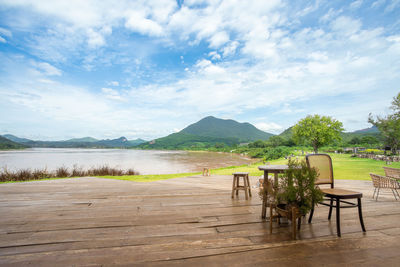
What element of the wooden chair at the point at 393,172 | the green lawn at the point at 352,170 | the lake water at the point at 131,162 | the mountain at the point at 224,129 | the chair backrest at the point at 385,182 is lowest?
the lake water at the point at 131,162

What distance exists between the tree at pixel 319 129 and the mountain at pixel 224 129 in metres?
109

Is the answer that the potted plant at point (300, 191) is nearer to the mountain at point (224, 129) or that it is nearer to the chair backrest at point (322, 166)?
the chair backrest at point (322, 166)

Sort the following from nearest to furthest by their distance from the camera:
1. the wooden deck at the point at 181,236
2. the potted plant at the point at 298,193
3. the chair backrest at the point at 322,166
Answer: the wooden deck at the point at 181,236 < the potted plant at the point at 298,193 < the chair backrest at the point at 322,166

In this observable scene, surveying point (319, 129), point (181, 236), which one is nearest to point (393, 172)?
point (181, 236)

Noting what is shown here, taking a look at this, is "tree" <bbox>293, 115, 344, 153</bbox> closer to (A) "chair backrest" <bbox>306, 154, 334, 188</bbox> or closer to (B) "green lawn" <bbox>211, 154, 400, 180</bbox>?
(B) "green lawn" <bbox>211, 154, 400, 180</bbox>

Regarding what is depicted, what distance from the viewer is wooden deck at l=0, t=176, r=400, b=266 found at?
5.65 ft

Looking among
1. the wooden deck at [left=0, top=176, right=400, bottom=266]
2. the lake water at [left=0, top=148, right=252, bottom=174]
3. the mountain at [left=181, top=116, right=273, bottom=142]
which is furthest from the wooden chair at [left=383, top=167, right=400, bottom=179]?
the mountain at [left=181, top=116, right=273, bottom=142]

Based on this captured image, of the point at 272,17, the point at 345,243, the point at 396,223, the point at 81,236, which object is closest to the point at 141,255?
the point at 81,236

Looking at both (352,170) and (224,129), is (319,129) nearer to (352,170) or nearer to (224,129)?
(352,170)

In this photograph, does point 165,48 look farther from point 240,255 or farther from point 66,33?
point 240,255

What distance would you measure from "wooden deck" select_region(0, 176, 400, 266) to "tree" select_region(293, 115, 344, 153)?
22486 millimetres

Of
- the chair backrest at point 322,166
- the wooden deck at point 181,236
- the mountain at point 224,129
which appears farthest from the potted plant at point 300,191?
the mountain at point 224,129

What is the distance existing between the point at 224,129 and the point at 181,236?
150224 millimetres

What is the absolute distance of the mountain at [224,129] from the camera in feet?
456
